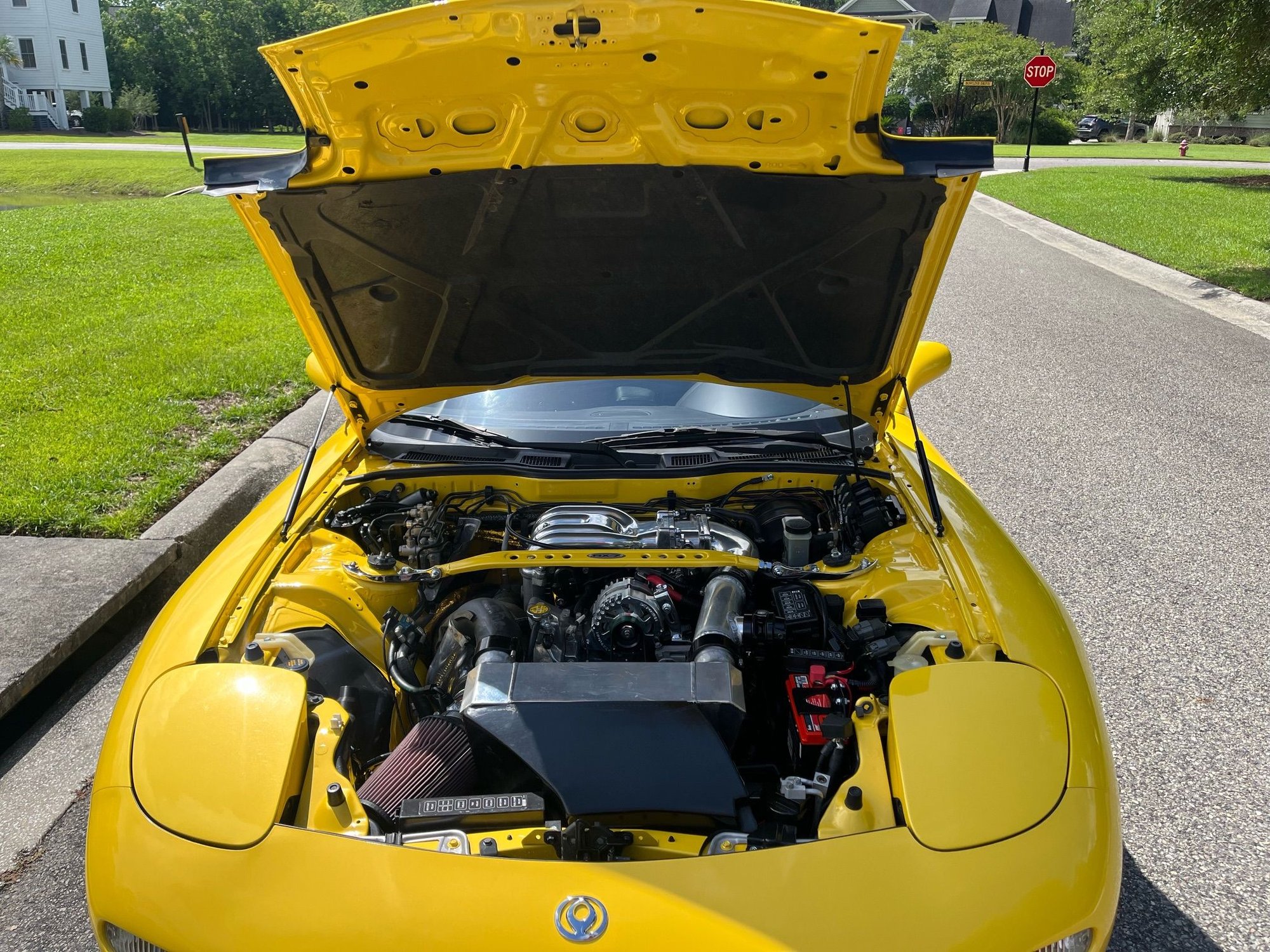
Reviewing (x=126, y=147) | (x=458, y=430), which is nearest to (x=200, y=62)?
(x=126, y=147)

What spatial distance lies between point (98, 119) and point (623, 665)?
188 feet

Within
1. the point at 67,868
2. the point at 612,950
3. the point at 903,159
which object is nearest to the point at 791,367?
the point at 903,159

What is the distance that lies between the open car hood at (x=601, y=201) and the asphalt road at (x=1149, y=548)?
1.54 m

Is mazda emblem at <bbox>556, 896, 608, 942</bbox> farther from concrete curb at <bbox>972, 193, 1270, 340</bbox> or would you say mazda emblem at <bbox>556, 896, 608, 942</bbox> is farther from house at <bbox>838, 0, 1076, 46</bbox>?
house at <bbox>838, 0, 1076, 46</bbox>

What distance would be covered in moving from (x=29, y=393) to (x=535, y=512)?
16.2 ft

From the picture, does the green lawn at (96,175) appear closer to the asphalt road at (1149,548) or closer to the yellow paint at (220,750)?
the asphalt road at (1149,548)

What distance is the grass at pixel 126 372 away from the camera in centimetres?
484

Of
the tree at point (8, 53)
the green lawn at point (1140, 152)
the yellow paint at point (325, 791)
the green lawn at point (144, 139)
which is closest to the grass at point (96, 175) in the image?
the green lawn at point (144, 139)

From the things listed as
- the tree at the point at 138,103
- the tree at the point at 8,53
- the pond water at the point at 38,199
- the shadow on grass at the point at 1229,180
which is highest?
the tree at the point at 8,53

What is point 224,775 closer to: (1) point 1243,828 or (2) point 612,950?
(2) point 612,950

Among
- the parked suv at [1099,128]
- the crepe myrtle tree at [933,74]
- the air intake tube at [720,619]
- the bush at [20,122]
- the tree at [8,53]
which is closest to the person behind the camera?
the air intake tube at [720,619]

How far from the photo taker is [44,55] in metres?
51.9

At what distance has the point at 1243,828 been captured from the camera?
2746mm

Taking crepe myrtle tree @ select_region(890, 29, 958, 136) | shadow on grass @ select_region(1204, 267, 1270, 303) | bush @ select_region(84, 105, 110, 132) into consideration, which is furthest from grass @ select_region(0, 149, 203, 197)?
crepe myrtle tree @ select_region(890, 29, 958, 136)
